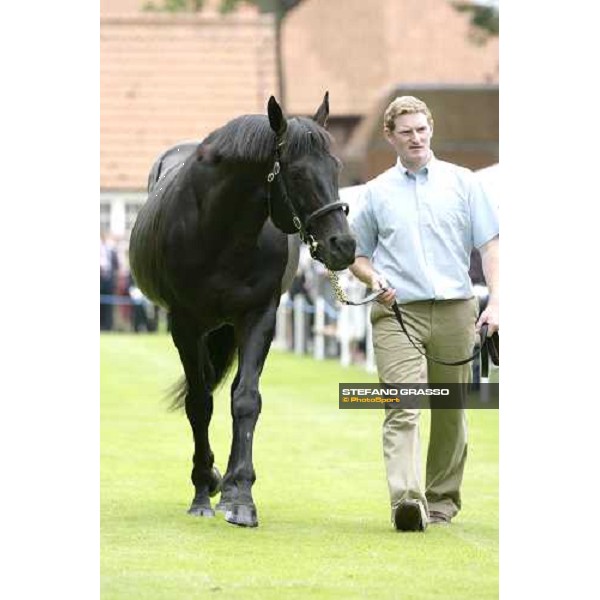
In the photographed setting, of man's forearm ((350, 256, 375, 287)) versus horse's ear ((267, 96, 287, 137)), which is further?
man's forearm ((350, 256, 375, 287))

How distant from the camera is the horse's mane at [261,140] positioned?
862cm

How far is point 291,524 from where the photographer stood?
9.35 meters

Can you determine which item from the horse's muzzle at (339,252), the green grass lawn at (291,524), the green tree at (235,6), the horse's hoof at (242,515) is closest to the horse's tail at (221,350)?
the green grass lawn at (291,524)

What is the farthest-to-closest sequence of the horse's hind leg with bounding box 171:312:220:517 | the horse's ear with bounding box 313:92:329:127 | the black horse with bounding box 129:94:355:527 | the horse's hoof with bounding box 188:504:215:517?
1. the horse's hind leg with bounding box 171:312:220:517
2. the horse's hoof with bounding box 188:504:215:517
3. the horse's ear with bounding box 313:92:329:127
4. the black horse with bounding box 129:94:355:527

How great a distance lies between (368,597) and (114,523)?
241 centimetres

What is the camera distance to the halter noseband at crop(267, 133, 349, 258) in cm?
847

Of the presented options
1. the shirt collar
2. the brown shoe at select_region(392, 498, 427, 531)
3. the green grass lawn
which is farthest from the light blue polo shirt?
the green grass lawn

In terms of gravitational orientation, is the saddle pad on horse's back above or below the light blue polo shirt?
above

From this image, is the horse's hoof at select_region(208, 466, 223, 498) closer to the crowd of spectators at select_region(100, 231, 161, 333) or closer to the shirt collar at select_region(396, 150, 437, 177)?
the shirt collar at select_region(396, 150, 437, 177)

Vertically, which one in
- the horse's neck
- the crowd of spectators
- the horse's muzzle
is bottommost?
the crowd of spectators

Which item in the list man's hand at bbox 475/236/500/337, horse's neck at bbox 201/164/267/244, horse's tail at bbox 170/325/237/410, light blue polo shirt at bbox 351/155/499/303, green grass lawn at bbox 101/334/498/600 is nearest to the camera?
green grass lawn at bbox 101/334/498/600

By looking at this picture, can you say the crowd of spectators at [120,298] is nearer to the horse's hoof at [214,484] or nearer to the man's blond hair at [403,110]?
the horse's hoof at [214,484]
